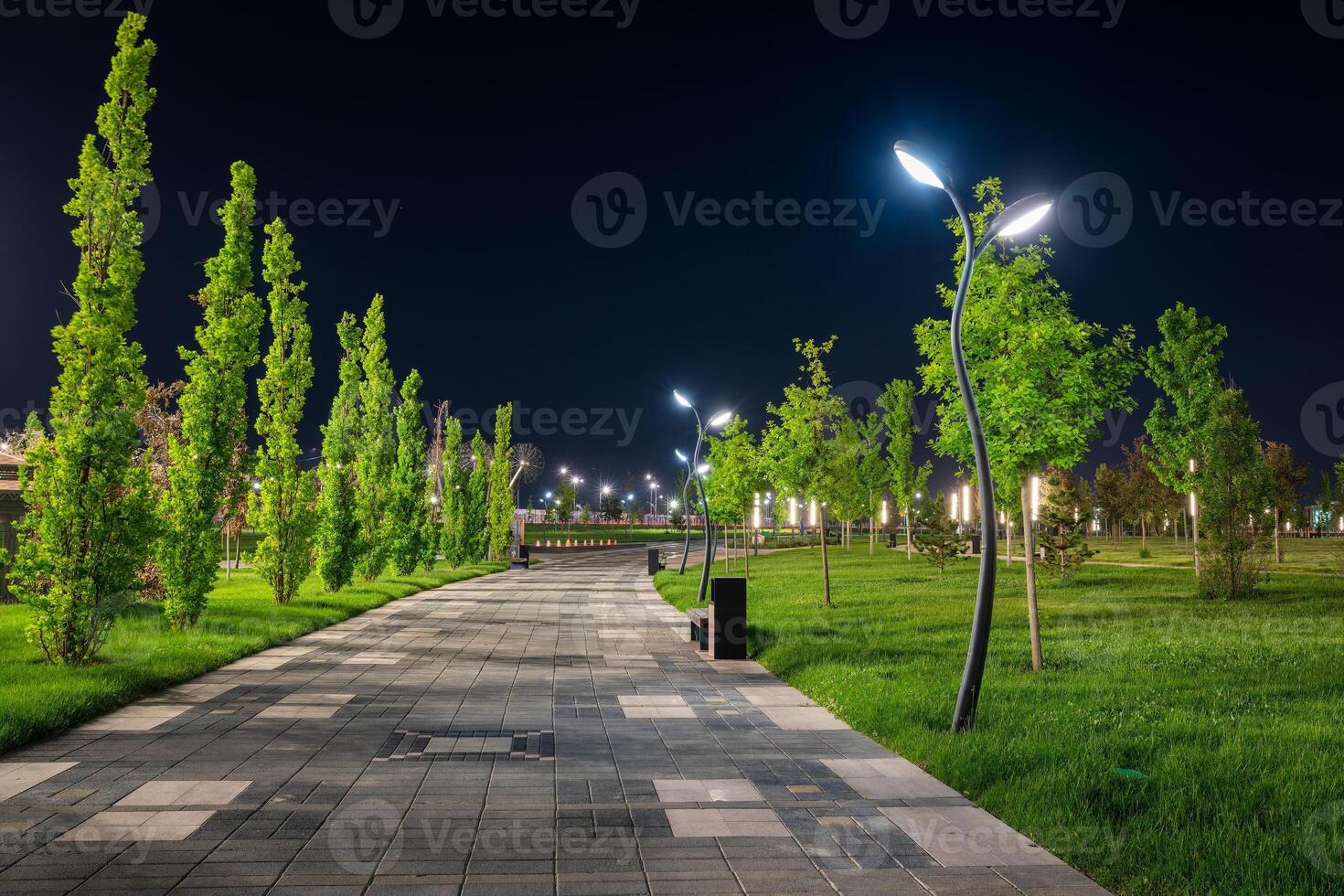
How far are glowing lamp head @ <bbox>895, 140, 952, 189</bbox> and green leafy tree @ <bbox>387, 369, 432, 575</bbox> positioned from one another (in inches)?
963

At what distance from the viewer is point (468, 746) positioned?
8344 millimetres

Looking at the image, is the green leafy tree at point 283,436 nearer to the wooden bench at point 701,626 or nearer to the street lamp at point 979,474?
the wooden bench at point 701,626

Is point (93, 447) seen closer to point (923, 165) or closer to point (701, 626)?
point (701, 626)

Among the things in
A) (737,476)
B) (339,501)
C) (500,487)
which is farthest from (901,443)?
(339,501)

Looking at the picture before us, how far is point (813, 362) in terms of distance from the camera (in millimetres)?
23562

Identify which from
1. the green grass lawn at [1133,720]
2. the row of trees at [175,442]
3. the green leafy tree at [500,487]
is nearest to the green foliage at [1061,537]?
the green grass lawn at [1133,720]

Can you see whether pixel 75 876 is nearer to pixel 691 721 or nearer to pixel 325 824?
pixel 325 824

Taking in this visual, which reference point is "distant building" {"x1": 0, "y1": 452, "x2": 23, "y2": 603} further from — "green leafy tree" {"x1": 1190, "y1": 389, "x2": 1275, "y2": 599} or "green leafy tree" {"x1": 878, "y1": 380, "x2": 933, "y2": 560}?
"green leafy tree" {"x1": 878, "y1": 380, "x2": 933, "y2": 560}

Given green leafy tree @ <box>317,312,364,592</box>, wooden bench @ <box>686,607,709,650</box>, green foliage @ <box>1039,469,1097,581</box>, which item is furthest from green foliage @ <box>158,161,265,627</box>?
green foliage @ <box>1039,469,1097,581</box>

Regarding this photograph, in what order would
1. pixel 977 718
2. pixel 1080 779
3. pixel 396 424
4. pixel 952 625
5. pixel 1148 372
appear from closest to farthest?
pixel 1080 779 → pixel 977 718 → pixel 952 625 → pixel 1148 372 → pixel 396 424

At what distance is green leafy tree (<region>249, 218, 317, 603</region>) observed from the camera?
21.0m

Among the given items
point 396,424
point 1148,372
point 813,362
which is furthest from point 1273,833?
point 396,424

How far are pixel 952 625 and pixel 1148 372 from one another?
14.5 meters

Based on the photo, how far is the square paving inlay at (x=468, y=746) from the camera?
25.9ft
